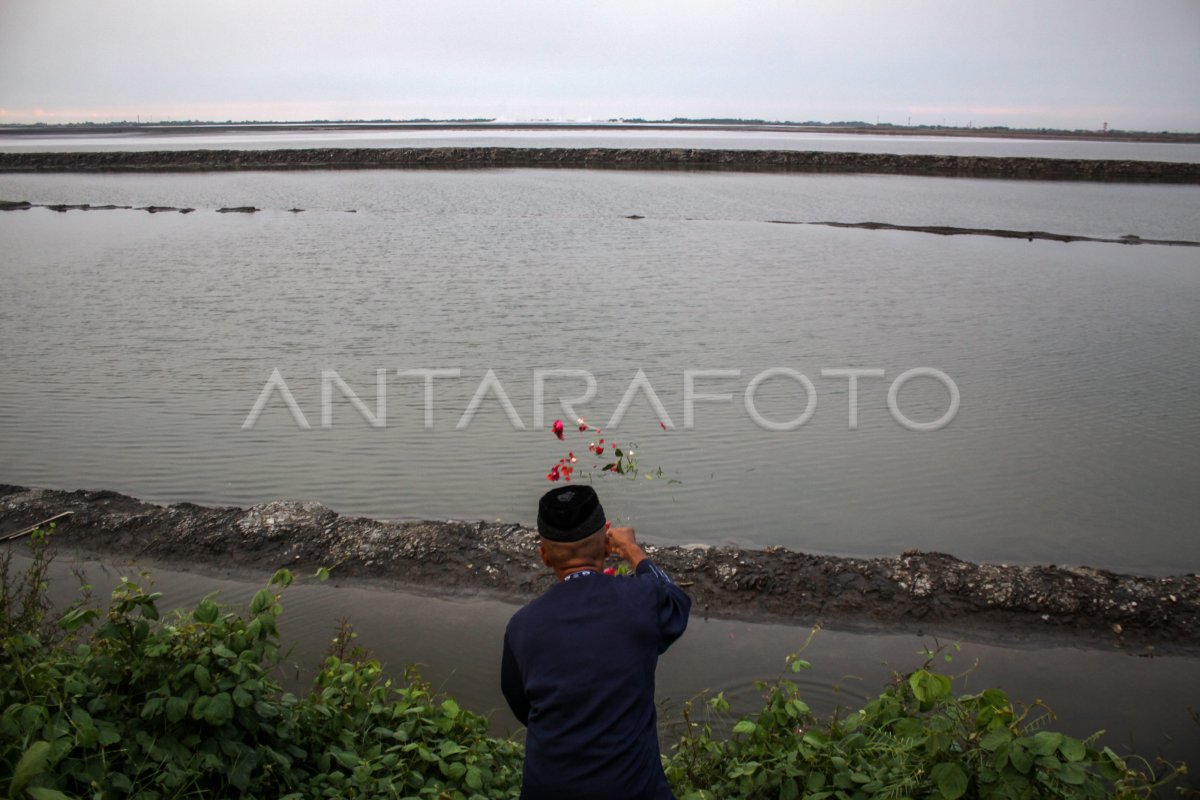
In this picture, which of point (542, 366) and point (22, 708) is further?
point (542, 366)

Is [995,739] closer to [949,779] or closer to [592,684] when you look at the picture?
[949,779]

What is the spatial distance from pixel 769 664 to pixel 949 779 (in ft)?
6.83

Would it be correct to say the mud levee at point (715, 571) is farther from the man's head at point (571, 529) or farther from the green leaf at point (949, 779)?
the man's head at point (571, 529)

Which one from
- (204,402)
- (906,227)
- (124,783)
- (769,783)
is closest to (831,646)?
(769,783)

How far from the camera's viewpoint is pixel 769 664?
479 centimetres

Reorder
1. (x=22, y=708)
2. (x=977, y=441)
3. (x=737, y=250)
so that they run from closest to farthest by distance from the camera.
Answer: (x=22, y=708) < (x=977, y=441) < (x=737, y=250)

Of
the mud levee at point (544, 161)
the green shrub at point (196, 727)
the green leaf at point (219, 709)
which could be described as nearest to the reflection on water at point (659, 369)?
the green shrub at point (196, 727)

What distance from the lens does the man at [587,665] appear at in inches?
84.2

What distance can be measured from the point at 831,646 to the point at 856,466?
282 cm

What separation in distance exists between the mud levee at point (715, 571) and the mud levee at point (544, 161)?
43965mm

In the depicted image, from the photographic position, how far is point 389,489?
703 cm

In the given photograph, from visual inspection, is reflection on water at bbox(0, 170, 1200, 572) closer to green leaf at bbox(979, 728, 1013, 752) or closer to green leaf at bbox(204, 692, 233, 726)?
green leaf at bbox(979, 728, 1013, 752)

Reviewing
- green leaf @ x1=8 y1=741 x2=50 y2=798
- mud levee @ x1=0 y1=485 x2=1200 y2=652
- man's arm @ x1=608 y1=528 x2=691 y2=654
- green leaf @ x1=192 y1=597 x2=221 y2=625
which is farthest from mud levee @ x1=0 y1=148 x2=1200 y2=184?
green leaf @ x1=8 y1=741 x2=50 y2=798

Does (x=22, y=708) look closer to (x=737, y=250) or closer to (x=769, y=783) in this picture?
(x=769, y=783)
